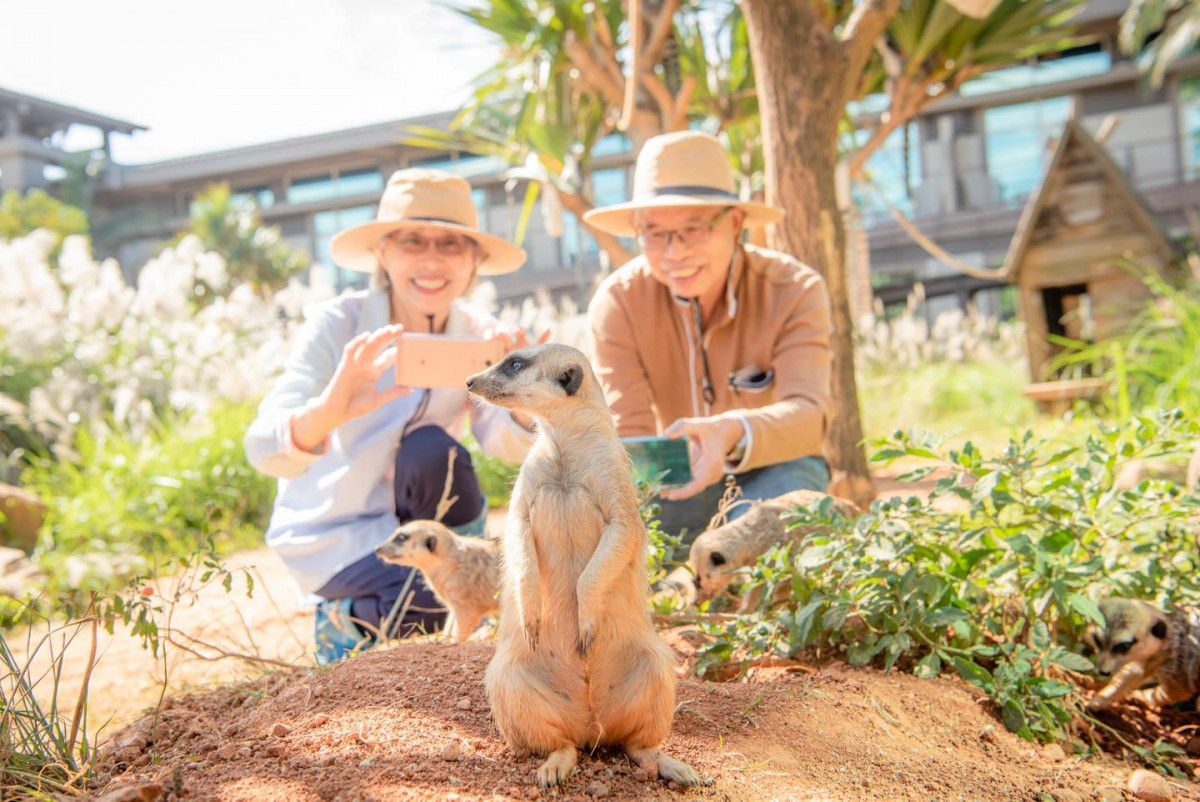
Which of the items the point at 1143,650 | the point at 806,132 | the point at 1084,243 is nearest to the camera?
the point at 1143,650

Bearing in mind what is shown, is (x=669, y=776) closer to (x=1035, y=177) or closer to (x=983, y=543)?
(x=983, y=543)

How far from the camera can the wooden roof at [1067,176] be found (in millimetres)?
9250

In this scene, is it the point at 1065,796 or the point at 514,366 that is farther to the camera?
the point at 1065,796

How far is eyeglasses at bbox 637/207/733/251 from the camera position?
3703 millimetres

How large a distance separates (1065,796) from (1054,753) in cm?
29

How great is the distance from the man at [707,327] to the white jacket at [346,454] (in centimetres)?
63

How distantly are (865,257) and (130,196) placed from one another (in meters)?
23.9

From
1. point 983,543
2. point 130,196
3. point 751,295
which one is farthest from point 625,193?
point 983,543

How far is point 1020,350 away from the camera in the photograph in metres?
12.2

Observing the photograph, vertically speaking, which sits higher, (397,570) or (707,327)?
(707,327)

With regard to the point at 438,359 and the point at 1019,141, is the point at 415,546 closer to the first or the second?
the point at 438,359

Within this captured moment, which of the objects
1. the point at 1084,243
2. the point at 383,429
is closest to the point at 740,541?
the point at 383,429

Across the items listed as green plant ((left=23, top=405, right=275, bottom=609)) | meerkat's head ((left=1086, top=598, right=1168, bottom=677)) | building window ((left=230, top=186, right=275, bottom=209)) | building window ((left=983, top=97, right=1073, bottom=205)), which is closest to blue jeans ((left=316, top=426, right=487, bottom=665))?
meerkat's head ((left=1086, top=598, right=1168, bottom=677))

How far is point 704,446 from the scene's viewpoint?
3258 mm
